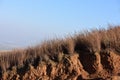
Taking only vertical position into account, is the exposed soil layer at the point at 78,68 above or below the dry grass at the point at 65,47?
below

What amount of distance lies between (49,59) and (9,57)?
2.67 m

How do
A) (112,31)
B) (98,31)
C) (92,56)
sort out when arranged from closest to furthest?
(92,56), (112,31), (98,31)

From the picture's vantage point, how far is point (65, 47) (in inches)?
490

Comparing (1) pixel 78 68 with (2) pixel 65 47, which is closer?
(1) pixel 78 68

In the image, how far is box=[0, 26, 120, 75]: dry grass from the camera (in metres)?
11.6

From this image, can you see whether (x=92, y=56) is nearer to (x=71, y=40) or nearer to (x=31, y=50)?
(x=71, y=40)

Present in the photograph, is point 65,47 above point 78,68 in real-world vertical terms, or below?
above

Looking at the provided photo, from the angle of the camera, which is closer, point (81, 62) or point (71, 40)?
point (81, 62)

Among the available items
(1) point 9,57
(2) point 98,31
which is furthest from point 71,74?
(1) point 9,57

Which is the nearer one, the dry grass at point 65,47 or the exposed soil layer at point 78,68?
the exposed soil layer at point 78,68

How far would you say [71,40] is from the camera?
12523 millimetres

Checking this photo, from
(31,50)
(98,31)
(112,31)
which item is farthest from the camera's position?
(31,50)

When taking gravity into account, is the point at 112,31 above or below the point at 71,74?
above

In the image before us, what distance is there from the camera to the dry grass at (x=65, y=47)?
1155 centimetres
